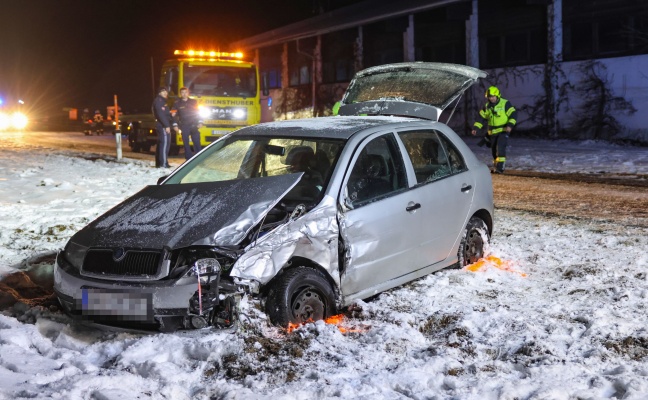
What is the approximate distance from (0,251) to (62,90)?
7146cm

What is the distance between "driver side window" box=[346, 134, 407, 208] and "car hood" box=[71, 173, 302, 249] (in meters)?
0.49

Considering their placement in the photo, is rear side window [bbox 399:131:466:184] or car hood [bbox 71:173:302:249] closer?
car hood [bbox 71:173:302:249]

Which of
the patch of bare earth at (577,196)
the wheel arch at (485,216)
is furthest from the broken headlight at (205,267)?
the patch of bare earth at (577,196)

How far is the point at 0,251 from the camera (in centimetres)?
743

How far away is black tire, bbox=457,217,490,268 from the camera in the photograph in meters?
6.52

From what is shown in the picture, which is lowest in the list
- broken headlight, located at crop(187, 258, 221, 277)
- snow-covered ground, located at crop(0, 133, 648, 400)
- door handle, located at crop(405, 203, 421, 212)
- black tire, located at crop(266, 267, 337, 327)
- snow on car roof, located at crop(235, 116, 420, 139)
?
snow-covered ground, located at crop(0, 133, 648, 400)

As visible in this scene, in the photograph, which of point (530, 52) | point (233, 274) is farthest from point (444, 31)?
point (233, 274)

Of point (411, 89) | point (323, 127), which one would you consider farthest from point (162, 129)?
point (323, 127)

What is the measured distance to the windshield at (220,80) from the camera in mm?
18422

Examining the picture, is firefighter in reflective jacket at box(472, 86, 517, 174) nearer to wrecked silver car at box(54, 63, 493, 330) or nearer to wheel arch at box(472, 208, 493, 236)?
wheel arch at box(472, 208, 493, 236)

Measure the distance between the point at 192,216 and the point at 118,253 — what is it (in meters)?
0.55

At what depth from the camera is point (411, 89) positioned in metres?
7.92

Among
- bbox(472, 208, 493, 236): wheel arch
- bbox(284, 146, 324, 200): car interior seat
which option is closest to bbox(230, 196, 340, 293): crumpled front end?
bbox(284, 146, 324, 200): car interior seat

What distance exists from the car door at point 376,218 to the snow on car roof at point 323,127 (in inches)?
9.1
